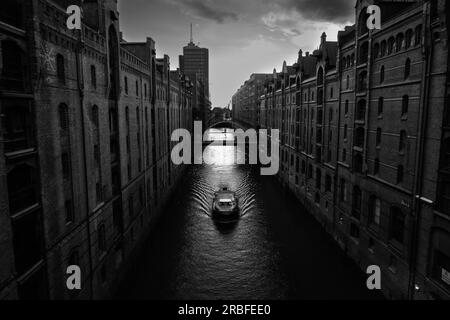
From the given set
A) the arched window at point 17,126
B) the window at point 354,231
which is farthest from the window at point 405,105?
the arched window at point 17,126

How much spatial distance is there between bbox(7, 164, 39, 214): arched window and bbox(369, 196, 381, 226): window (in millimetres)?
23159

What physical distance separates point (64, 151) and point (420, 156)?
20.3 metres

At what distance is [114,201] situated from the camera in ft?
80.8

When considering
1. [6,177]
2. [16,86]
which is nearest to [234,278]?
[6,177]

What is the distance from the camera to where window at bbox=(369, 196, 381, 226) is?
24.5 metres

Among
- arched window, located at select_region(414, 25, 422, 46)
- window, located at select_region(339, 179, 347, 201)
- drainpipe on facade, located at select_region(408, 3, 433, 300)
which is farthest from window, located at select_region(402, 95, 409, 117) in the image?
window, located at select_region(339, 179, 347, 201)

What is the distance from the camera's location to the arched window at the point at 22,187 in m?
12.6

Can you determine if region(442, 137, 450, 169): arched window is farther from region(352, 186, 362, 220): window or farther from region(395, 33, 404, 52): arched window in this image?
region(352, 186, 362, 220): window

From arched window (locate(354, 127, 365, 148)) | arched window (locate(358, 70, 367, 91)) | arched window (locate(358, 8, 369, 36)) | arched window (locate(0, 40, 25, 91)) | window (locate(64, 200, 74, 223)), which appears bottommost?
window (locate(64, 200, 74, 223))

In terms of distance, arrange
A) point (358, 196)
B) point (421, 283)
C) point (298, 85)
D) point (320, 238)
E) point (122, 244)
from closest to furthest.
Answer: point (421, 283) → point (122, 244) → point (358, 196) → point (320, 238) → point (298, 85)

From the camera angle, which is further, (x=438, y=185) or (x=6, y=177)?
(x=438, y=185)

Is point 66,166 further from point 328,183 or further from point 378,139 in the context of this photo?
point 328,183

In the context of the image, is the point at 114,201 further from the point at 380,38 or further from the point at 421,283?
the point at 380,38
